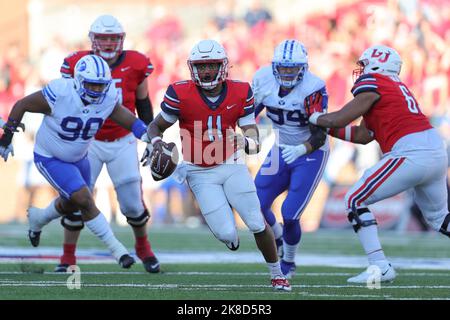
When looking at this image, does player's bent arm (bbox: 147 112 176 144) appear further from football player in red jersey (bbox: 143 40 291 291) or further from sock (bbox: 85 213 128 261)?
sock (bbox: 85 213 128 261)

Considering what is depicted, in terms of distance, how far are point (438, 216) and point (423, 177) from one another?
0.34 metres

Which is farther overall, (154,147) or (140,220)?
(140,220)

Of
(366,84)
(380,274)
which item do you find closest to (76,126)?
(366,84)

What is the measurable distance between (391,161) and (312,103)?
0.87 meters

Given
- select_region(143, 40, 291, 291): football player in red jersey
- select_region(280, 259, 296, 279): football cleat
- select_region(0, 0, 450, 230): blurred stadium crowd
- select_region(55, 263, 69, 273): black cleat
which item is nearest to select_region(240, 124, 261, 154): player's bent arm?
select_region(143, 40, 291, 291): football player in red jersey

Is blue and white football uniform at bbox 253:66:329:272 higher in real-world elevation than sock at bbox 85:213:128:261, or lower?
higher

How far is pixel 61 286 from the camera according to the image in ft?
19.9

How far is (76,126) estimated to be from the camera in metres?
6.96

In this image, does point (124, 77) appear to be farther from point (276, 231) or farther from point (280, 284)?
point (280, 284)

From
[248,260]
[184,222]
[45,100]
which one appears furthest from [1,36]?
[45,100]

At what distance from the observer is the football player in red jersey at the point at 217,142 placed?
20.1 feet

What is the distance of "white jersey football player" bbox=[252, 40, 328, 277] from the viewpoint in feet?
23.3

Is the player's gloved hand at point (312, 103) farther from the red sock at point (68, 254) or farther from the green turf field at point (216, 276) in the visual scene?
the red sock at point (68, 254)

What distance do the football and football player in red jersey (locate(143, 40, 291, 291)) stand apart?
0.05 meters
